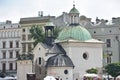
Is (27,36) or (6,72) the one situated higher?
(27,36)

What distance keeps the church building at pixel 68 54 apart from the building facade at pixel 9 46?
2626cm

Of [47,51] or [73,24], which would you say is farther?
[73,24]

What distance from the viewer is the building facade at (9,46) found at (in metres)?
105

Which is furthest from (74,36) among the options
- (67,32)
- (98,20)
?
(98,20)

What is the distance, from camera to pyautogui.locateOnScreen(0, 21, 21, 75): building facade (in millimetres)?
104688

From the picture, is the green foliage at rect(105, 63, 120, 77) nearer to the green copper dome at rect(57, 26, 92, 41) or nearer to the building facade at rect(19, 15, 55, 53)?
the green copper dome at rect(57, 26, 92, 41)

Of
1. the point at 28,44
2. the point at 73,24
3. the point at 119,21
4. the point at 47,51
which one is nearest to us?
the point at 47,51

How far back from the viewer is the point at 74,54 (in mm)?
75375

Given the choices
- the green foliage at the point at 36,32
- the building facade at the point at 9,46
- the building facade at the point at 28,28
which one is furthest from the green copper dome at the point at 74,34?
the building facade at the point at 9,46

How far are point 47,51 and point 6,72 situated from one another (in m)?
32.6

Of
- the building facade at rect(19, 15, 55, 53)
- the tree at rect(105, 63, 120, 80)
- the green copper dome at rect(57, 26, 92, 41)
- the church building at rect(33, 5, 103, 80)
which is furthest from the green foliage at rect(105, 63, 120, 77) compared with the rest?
the building facade at rect(19, 15, 55, 53)

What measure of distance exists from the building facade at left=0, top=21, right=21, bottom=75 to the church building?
86.2 feet

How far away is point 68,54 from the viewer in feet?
246

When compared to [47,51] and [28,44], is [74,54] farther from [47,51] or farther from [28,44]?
[28,44]
